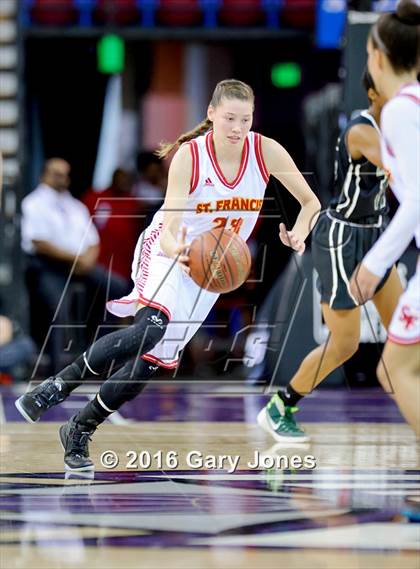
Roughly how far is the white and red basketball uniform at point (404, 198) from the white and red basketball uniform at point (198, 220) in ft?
4.67

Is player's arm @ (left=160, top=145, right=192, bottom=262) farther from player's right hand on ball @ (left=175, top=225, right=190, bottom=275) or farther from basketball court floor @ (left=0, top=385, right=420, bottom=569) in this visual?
basketball court floor @ (left=0, top=385, right=420, bottom=569)

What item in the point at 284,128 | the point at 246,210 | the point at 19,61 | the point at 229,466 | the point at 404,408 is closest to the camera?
the point at 404,408

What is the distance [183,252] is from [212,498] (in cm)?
116

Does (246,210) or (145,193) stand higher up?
(246,210)

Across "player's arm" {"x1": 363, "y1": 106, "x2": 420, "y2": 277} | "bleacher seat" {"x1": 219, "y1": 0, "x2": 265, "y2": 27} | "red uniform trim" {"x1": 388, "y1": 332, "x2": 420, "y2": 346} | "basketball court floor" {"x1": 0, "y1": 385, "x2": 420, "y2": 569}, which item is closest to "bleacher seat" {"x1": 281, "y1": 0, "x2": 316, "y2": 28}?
"bleacher seat" {"x1": 219, "y1": 0, "x2": 265, "y2": 27}

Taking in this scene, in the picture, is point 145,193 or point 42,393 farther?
point 145,193

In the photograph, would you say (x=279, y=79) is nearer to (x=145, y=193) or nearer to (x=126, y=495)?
(x=145, y=193)

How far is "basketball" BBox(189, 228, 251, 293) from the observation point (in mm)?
7457

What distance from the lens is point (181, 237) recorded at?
292 inches

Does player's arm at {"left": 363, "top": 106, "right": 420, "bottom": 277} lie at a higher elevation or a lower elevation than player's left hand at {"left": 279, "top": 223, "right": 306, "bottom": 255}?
higher

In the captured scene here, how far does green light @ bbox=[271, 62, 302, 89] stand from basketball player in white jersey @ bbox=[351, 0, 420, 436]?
11.5 m

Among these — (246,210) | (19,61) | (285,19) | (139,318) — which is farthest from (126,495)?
(285,19)

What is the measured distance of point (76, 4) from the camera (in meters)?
16.4

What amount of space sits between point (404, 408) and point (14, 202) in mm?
8832
